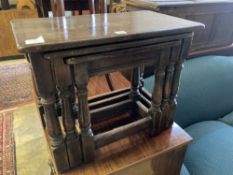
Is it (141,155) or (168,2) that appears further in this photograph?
(168,2)

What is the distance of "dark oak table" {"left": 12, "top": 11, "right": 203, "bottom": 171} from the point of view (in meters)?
0.39

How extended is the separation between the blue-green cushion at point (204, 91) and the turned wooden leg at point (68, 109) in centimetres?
60

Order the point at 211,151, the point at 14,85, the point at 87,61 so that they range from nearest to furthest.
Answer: the point at 87,61, the point at 211,151, the point at 14,85

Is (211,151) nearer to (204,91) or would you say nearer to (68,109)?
(204,91)

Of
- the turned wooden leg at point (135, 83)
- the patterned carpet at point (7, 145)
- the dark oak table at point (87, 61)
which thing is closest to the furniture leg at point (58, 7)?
the dark oak table at point (87, 61)

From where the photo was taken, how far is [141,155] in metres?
0.59

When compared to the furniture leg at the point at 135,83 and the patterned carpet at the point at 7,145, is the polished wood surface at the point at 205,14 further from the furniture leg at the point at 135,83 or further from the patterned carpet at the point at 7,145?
the patterned carpet at the point at 7,145

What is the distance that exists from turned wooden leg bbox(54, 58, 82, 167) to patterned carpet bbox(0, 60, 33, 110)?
1485 mm

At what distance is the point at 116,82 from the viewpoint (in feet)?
3.75

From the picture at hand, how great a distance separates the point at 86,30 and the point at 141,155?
39cm

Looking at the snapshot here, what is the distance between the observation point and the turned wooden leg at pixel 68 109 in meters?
0.40

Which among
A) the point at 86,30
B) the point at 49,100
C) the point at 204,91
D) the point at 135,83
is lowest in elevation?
the point at 204,91

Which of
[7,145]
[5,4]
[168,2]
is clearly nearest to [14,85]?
[7,145]

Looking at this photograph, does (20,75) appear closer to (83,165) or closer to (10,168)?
(10,168)
